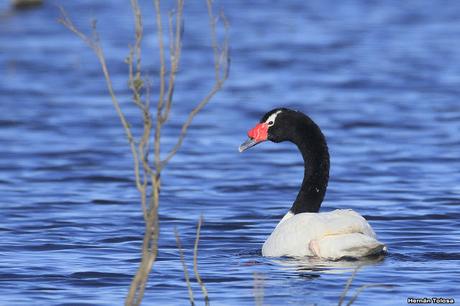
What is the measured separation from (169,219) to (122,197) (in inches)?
71.0

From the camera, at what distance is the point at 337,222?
10.7 metres

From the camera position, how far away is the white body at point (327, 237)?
10.5 metres

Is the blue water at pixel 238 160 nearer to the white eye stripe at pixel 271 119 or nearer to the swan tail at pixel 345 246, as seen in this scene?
the swan tail at pixel 345 246

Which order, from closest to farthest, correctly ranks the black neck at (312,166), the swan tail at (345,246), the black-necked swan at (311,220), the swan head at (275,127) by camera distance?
the swan tail at (345,246) < the black-necked swan at (311,220) < the black neck at (312,166) < the swan head at (275,127)

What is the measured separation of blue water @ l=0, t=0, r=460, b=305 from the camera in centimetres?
1059

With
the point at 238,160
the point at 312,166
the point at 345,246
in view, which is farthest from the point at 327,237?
the point at 238,160

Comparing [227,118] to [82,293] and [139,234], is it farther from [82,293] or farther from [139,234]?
[82,293]

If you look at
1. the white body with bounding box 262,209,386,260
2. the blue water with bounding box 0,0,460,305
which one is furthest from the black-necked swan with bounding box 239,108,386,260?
the blue water with bounding box 0,0,460,305

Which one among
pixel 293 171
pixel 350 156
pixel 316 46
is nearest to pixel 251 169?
pixel 293 171

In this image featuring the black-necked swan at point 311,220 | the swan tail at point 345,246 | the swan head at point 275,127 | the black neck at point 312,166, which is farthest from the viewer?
the swan head at point 275,127

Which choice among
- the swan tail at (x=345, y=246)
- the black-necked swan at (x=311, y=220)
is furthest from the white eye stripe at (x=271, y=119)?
the swan tail at (x=345, y=246)

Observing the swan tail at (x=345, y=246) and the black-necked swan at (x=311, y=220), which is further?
the black-necked swan at (x=311, y=220)

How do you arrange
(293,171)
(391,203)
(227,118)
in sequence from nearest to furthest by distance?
(391,203), (293,171), (227,118)

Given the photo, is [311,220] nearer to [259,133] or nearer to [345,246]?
[345,246]
